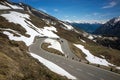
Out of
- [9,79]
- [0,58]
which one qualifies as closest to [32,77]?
[9,79]

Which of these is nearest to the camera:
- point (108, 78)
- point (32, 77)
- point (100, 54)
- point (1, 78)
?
point (1, 78)

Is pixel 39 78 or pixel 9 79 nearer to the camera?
pixel 9 79

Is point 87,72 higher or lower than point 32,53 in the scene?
lower

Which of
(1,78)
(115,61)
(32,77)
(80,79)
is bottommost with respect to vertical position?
(1,78)

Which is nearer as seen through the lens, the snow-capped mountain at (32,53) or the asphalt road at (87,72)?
the snow-capped mountain at (32,53)

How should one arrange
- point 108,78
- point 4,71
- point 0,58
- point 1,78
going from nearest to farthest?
point 1,78
point 4,71
point 0,58
point 108,78

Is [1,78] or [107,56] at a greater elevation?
[107,56]

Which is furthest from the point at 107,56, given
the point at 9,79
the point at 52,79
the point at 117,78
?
the point at 9,79

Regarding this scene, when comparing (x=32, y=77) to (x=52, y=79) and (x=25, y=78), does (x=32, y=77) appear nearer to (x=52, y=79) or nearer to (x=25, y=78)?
(x=25, y=78)

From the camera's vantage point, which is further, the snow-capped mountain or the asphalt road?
the asphalt road

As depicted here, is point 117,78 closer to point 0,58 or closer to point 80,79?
point 80,79

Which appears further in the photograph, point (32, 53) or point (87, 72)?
point (32, 53)
